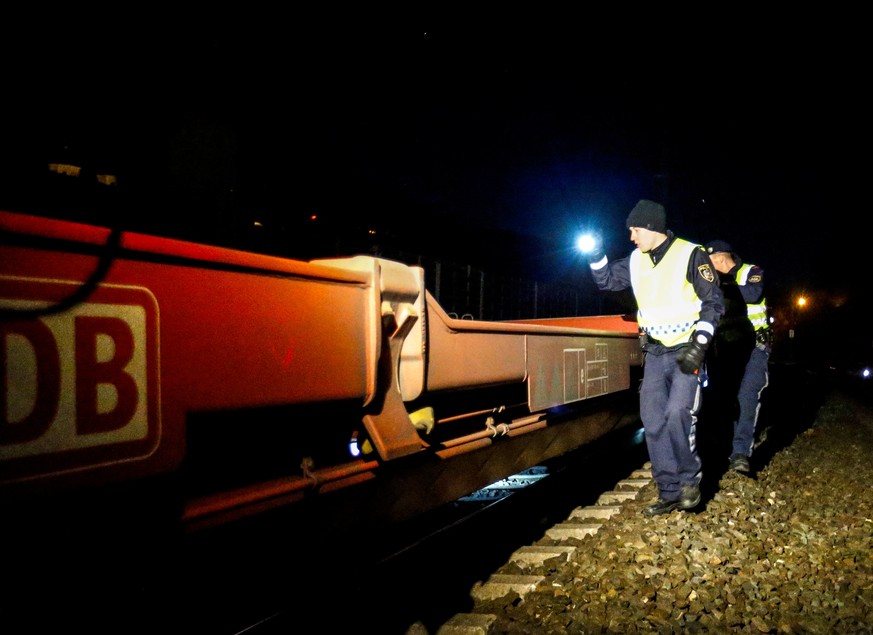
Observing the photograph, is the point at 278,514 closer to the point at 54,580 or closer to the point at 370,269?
the point at 54,580

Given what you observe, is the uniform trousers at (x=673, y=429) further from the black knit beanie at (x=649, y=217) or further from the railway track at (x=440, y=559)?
the black knit beanie at (x=649, y=217)

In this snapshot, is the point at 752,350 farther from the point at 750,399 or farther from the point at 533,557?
the point at 533,557

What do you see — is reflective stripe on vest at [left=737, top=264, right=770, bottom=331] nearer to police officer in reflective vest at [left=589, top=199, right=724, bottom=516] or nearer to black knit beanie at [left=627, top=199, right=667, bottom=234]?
police officer in reflective vest at [left=589, top=199, right=724, bottom=516]

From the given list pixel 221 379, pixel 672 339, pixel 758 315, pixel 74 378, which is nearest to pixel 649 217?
pixel 672 339

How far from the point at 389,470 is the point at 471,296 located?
7.28 m

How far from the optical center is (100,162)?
483 centimetres

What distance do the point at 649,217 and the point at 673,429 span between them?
1557 millimetres

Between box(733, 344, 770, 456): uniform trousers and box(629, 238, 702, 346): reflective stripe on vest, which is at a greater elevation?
box(629, 238, 702, 346): reflective stripe on vest

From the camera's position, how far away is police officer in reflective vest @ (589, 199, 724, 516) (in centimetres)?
379

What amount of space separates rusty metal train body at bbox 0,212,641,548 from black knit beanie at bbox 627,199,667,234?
4.79 ft

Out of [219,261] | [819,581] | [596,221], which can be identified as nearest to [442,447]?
[219,261]

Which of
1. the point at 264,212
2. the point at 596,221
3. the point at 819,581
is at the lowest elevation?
the point at 819,581

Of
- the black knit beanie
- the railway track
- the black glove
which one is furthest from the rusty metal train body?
the black knit beanie

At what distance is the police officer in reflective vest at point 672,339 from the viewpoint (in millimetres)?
3787
